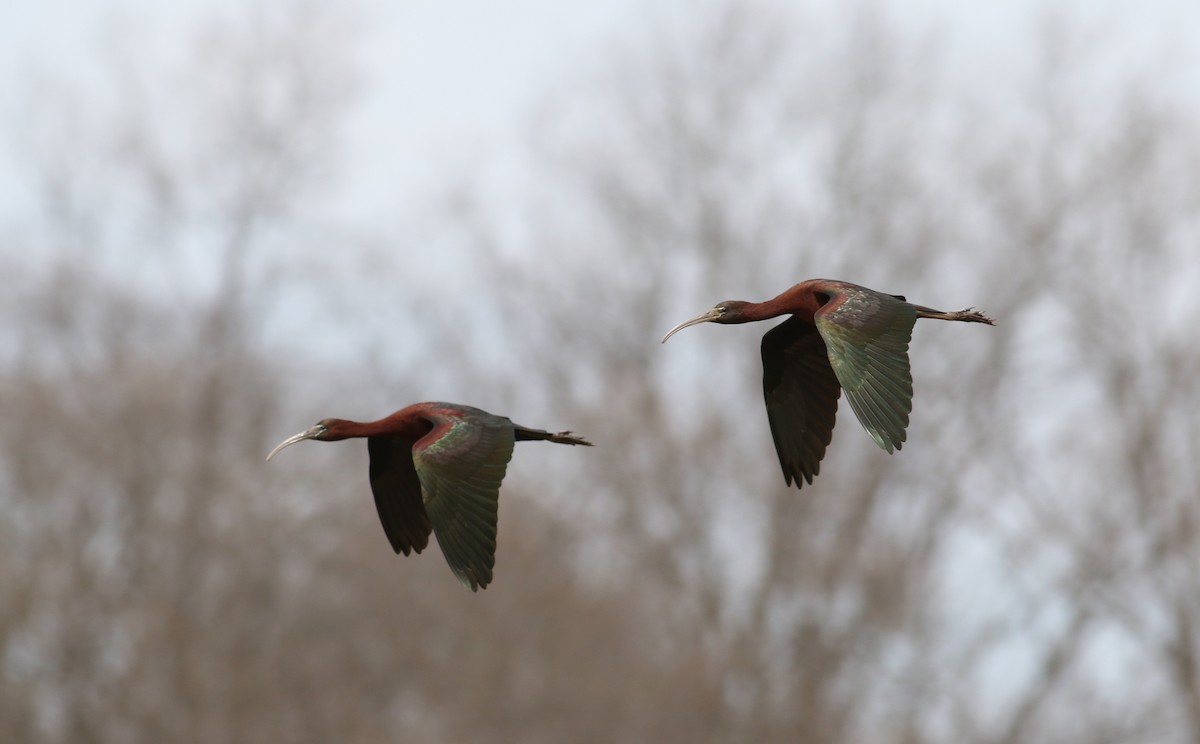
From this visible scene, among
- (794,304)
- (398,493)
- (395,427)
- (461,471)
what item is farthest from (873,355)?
(398,493)

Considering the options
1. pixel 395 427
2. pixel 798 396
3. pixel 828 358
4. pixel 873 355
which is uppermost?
pixel 798 396

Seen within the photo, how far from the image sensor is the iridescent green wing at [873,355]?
831 cm

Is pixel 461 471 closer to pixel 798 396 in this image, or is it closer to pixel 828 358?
pixel 828 358

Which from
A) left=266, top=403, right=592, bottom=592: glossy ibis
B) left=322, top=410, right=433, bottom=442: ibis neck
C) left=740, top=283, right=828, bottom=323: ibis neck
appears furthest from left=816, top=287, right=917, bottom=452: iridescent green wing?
left=322, top=410, right=433, bottom=442: ibis neck

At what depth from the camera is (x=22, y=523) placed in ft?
97.8

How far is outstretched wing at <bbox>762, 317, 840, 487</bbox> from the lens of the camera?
32.5ft

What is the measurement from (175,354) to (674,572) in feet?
28.1

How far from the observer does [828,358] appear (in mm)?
9453

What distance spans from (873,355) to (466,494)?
63.4 inches

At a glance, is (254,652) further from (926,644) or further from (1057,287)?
(1057,287)

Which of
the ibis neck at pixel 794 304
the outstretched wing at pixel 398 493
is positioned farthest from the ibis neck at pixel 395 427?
the ibis neck at pixel 794 304

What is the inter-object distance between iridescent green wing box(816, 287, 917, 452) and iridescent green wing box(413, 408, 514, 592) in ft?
4.24

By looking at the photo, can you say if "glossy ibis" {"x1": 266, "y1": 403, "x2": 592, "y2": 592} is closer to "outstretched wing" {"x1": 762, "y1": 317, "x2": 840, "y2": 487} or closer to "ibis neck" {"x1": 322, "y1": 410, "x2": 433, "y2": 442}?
"ibis neck" {"x1": 322, "y1": 410, "x2": 433, "y2": 442}

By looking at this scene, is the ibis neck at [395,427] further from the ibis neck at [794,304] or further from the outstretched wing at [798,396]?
the outstretched wing at [798,396]
